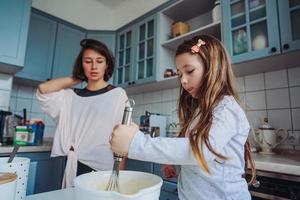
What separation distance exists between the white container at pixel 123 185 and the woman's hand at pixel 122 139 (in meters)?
0.07

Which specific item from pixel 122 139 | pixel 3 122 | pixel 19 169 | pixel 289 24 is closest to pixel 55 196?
pixel 19 169

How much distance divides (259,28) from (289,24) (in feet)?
0.52

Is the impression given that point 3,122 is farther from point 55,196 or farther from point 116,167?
point 116,167

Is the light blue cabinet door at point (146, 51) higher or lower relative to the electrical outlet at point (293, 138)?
higher

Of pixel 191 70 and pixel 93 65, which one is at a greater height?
pixel 93 65

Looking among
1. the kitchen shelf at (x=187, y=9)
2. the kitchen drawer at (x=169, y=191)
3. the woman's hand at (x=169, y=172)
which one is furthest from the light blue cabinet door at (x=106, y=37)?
the woman's hand at (x=169, y=172)

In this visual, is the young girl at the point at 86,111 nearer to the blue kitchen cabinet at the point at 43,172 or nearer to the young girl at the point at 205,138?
the young girl at the point at 205,138

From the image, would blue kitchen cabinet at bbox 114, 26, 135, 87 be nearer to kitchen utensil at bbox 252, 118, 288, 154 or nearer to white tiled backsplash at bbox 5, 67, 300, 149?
white tiled backsplash at bbox 5, 67, 300, 149

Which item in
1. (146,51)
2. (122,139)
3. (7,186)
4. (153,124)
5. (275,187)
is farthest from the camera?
(146,51)

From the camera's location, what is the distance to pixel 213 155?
441 mm

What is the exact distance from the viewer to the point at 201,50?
65cm

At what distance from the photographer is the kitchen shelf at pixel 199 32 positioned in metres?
1.43

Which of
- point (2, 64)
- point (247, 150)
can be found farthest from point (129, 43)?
point (247, 150)

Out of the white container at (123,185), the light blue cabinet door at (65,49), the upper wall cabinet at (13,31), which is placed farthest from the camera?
the light blue cabinet door at (65,49)
